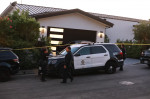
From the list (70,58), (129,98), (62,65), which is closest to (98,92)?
(129,98)

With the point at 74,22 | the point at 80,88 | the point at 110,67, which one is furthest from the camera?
the point at 74,22

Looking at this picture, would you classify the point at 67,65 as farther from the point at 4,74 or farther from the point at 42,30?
the point at 42,30

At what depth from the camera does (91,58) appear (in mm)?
11023

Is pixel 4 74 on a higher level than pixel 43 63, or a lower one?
lower

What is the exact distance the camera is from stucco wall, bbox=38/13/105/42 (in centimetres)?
1891

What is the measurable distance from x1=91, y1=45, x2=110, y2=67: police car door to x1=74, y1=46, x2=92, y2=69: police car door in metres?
0.27

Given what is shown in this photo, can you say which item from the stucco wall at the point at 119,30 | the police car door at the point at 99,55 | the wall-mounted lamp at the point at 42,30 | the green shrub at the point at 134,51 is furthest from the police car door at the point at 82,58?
the stucco wall at the point at 119,30

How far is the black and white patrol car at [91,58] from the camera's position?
397 inches

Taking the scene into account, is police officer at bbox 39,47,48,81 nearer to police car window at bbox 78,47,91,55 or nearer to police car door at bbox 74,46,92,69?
police car door at bbox 74,46,92,69

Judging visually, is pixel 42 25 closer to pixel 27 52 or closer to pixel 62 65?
pixel 27 52

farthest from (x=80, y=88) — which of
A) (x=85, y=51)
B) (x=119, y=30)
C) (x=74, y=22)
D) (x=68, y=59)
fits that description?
(x=119, y=30)

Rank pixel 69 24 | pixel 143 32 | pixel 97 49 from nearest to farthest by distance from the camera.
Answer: pixel 97 49 < pixel 69 24 < pixel 143 32

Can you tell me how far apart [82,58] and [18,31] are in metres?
5.19

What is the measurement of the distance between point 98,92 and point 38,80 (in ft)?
11.5
